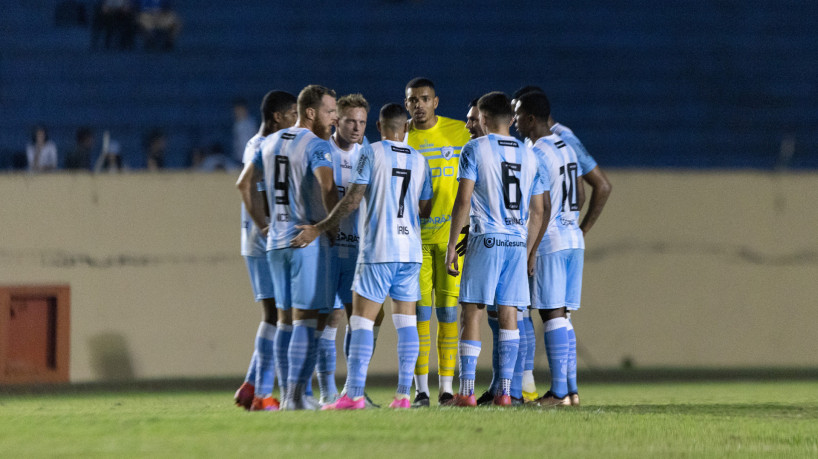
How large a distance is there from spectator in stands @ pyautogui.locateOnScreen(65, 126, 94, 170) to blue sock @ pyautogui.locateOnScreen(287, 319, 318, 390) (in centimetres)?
644

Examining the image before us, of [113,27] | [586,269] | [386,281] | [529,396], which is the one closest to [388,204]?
[386,281]

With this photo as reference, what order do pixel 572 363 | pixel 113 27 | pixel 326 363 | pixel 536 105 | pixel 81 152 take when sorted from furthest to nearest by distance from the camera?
pixel 113 27 → pixel 81 152 → pixel 572 363 → pixel 536 105 → pixel 326 363

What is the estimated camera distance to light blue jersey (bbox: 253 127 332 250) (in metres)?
6.65

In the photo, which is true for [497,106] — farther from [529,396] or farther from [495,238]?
[529,396]

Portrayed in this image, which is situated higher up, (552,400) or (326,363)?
(326,363)

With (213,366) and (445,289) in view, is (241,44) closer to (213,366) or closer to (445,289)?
(213,366)

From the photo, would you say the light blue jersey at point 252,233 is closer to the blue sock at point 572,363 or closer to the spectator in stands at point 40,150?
the blue sock at point 572,363

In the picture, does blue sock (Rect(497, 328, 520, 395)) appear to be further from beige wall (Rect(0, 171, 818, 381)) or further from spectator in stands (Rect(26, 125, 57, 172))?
spectator in stands (Rect(26, 125, 57, 172))

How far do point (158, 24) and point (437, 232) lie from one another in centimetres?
904

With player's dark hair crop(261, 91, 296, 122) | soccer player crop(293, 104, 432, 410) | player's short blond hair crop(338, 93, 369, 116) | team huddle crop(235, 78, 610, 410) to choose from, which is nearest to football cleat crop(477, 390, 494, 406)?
team huddle crop(235, 78, 610, 410)

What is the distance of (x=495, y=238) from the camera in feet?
21.8

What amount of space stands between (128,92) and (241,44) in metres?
1.54

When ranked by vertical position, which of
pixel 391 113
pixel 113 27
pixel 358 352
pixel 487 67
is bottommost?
pixel 358 352

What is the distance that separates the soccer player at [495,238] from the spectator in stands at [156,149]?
7109mm
